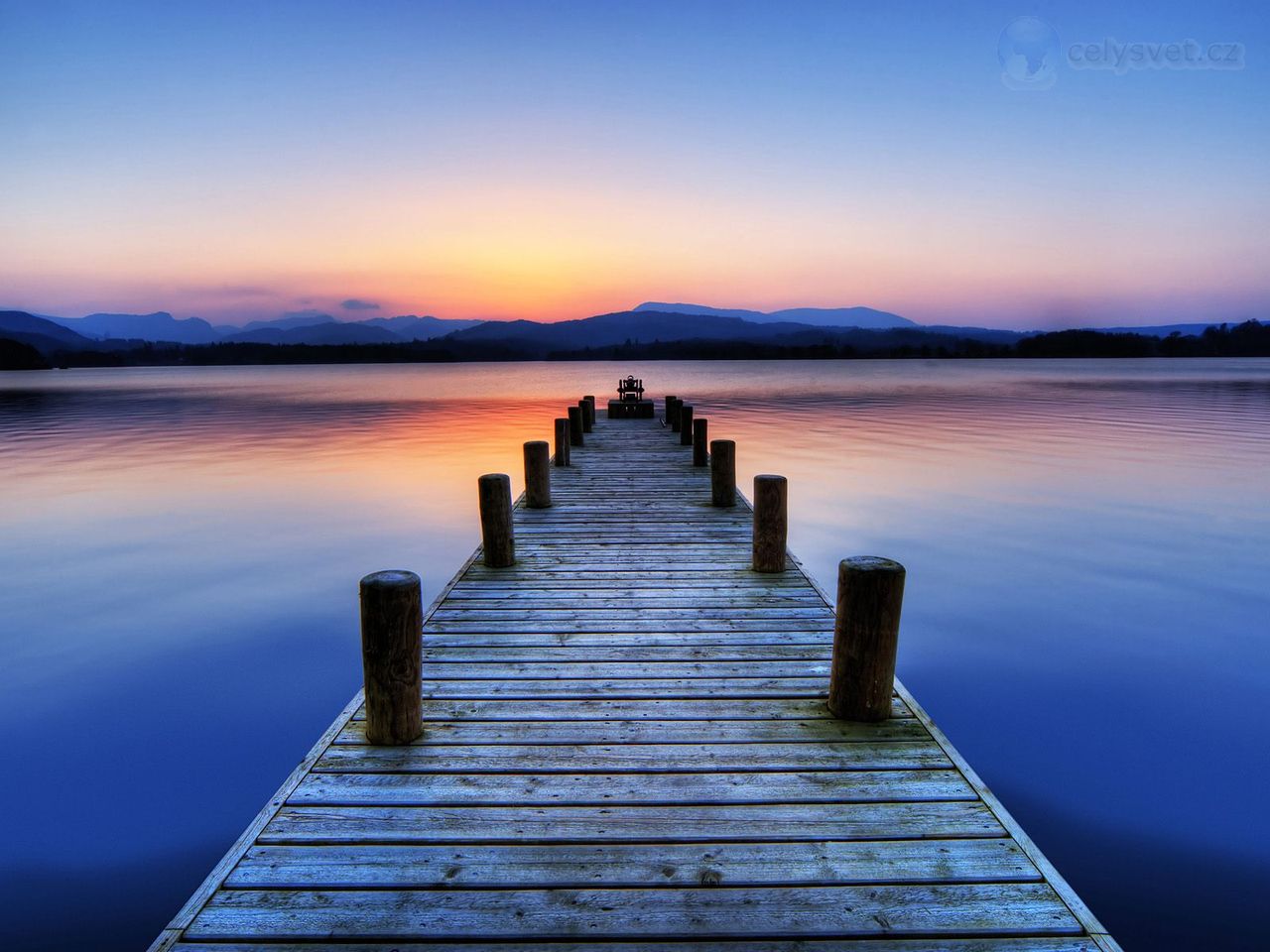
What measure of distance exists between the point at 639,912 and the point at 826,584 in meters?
8.69

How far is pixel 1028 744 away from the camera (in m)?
6.39

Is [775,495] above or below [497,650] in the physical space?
above

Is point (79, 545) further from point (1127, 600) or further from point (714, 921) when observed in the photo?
point (1127, 600)

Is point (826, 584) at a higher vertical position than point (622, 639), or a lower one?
lower

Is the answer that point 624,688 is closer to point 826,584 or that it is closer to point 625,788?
point 625,788

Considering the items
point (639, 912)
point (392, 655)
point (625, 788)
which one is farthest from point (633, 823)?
point (392, 655)

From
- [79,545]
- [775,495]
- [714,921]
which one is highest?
[775,495]

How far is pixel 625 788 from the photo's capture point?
3.59 metres

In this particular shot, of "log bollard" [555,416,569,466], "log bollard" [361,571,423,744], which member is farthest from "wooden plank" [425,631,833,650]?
"log bollard" [555,416,569,466]

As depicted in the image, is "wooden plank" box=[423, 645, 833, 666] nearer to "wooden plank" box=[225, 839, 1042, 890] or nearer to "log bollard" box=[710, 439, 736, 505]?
"wooden plank" box=[225, 839, 1042, 890]

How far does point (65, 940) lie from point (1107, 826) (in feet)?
23.0

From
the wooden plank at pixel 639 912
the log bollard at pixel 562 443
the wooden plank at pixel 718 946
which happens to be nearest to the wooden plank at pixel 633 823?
the wooden plank at pixel 639 912

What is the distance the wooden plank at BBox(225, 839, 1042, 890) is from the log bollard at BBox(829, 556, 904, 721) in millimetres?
1054

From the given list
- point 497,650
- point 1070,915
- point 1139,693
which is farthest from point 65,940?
point 1139,693
